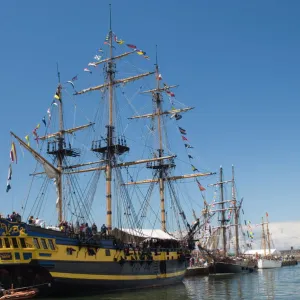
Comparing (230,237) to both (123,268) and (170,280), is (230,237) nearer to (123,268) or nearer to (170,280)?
(170,280)

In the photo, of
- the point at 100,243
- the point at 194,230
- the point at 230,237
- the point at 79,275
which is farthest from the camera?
the point at 230,237

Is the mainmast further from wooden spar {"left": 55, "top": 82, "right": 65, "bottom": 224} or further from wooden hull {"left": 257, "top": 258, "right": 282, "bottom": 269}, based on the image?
wooden hull {"left": 257, "top": 258, "right": 282, "bottom": 269}

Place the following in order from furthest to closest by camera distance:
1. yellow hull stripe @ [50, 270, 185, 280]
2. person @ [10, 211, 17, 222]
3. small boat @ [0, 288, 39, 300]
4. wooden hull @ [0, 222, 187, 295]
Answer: yellow hull stripe @ [50, 270, 185, 280] < person @ [10, 211, 17, 222] < wooden hull @ [0, 222, 187, 295] < small boat @ [0, 288, 39, 300]

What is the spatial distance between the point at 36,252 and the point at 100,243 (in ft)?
21.9

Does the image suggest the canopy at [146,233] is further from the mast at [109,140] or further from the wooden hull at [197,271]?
the wooden hull at [197,271]

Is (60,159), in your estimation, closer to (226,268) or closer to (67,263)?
(67,263)

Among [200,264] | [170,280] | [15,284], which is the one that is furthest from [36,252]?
[200,264]

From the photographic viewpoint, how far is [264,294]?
42656 millimetres

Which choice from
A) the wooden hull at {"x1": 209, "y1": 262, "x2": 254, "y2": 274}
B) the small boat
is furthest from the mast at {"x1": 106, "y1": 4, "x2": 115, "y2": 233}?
the wooden hull at {"x1": 209, "y1": 262, "x2": 254, "y2": 274}

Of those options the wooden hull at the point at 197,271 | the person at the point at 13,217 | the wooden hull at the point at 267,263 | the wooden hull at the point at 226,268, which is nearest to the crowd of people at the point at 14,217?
the person at the point at 13,217

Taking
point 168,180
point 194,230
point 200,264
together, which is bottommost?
point 200,264

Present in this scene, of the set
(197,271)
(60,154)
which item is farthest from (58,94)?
(197,271)

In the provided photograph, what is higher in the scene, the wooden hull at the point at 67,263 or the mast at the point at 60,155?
the mast at the point at 60,155

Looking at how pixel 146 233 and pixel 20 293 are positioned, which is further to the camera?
pixel 146 233
